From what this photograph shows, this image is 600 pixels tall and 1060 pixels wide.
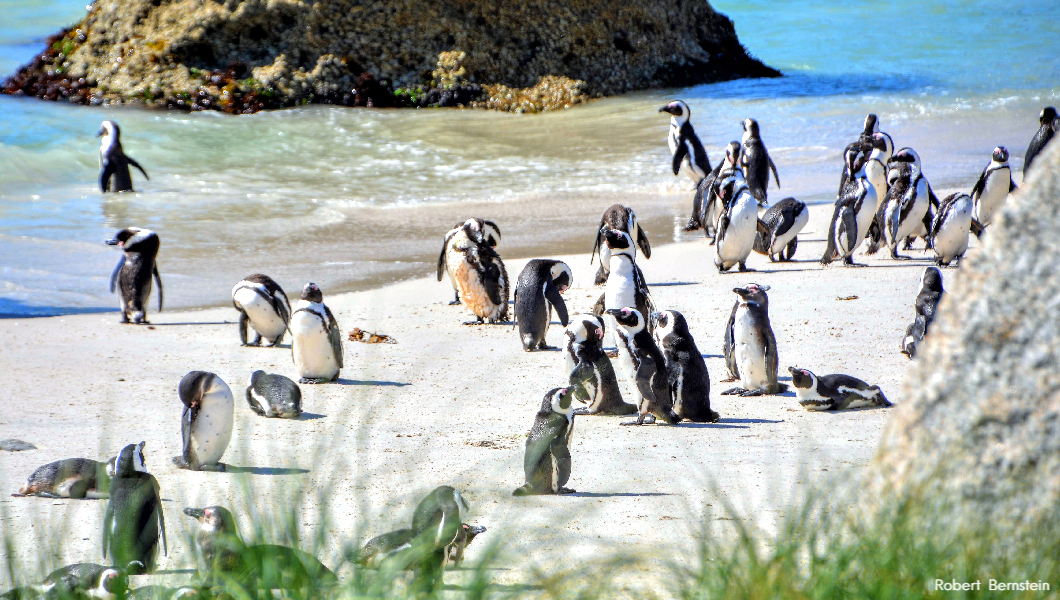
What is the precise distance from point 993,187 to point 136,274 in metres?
7.46

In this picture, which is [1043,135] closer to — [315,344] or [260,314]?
[260,314]

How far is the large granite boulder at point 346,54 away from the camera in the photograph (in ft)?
75.0

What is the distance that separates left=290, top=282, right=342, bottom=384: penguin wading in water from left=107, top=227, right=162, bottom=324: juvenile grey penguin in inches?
89.9

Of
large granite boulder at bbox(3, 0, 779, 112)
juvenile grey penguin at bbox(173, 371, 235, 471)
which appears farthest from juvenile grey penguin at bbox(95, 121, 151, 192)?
juvenile grey penguin at bbox(173, 371, 235, 471)

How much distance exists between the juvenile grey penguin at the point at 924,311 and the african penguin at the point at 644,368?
155cm

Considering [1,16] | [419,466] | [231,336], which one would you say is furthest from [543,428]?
[1,16]

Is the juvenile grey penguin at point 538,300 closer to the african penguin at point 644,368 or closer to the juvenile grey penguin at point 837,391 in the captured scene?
the african penguin at point 644,368

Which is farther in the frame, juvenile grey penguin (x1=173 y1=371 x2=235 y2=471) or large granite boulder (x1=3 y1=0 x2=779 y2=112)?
large granite boulder (x1=3 y1=0 x2=779 y2=112)

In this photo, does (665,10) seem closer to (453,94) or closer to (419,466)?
(453,94)

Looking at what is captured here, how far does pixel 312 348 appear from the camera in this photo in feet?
19.7

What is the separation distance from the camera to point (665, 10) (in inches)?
1028

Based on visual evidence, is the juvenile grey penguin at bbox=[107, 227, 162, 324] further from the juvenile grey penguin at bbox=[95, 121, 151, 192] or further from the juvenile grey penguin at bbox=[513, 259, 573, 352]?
the juvenile grey penguin at bbox=[95, 121, 151, 192]

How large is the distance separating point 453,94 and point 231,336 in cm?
1637

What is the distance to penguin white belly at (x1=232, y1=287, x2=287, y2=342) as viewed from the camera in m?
7.02
